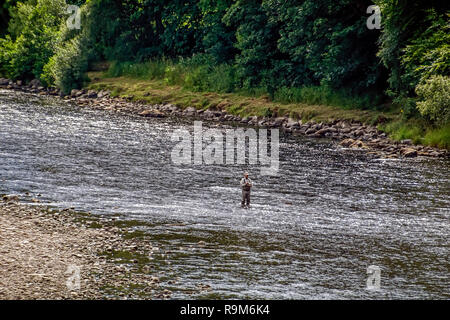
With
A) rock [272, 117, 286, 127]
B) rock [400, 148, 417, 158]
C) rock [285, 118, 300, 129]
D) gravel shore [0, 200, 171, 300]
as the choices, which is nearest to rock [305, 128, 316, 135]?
rock [285, 118, 300, 129]

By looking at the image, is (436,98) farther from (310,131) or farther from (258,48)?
(258,48)

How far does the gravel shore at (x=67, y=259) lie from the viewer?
1880cm

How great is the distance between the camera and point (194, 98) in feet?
214

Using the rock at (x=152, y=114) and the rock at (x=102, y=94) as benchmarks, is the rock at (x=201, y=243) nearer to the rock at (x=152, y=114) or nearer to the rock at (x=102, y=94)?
the rock at (x=152, y=114)

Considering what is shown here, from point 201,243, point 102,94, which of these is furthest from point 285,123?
point 201,243

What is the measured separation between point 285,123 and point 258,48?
10.00 meters

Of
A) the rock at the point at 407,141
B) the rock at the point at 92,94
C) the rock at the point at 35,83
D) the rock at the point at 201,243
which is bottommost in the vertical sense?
the rock at the point at 201,243

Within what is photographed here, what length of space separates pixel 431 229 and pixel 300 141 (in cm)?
2254

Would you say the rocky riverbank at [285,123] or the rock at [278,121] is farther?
the rock at [278,121]

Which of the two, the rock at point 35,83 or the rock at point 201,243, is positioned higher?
the rock at point 35,83

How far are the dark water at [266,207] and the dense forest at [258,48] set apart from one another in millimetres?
7559

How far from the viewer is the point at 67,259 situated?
840 inches

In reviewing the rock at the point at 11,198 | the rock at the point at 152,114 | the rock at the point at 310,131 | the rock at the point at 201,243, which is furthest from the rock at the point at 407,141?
the rock at the point at 11,198

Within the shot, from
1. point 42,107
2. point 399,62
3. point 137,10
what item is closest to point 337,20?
point 399,62
